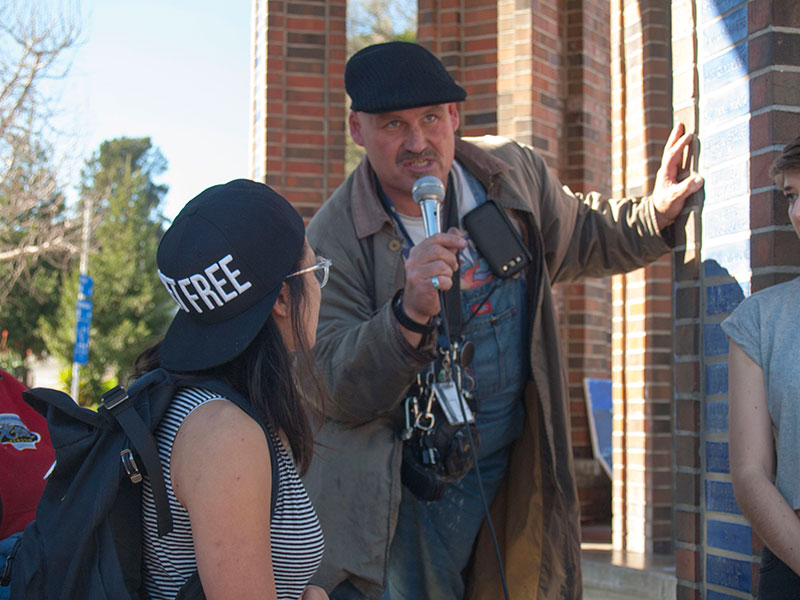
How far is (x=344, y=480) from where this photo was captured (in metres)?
2.96

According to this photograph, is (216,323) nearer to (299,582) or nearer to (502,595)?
(299,582)

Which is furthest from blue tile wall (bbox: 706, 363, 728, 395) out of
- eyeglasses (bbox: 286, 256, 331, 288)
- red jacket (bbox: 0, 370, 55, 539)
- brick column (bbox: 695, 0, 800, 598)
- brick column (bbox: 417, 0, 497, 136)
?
brick column (bbox: 417, 0, 497, 136)

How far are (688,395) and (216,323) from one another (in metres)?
1.70

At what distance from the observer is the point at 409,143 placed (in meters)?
3.11

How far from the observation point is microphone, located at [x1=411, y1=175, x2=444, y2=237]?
9.11 ft

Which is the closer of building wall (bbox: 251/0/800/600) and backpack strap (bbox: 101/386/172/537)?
backpack strap (bbox: 101/386/172/537)

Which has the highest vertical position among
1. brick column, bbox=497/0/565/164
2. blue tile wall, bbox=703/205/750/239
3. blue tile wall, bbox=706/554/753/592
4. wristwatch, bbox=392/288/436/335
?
brick column, bbox=497/0/565/164

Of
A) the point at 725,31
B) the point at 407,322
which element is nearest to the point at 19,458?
the point at 407,322

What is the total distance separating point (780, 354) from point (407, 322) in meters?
1.04

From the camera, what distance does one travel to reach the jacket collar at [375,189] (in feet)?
10.3

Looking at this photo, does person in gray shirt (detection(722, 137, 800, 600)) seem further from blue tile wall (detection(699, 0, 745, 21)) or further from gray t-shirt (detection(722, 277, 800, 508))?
blue tile wall (detection(699, 0, 745, 21))

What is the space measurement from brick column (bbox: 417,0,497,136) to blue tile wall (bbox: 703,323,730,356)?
9.99ft

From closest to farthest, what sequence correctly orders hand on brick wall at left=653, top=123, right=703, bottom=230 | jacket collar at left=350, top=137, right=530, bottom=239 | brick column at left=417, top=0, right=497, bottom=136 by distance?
hand on brick wall at left=653, top=123, right=703, bottom=230 < jacket collar at left=350, top=137, right=530, bottom=239 < brick column at left=417, top=0, right=497, bottom=136

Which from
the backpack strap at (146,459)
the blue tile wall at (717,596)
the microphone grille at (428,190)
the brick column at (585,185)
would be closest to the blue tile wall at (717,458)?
the blue tile wall at (717,596)
